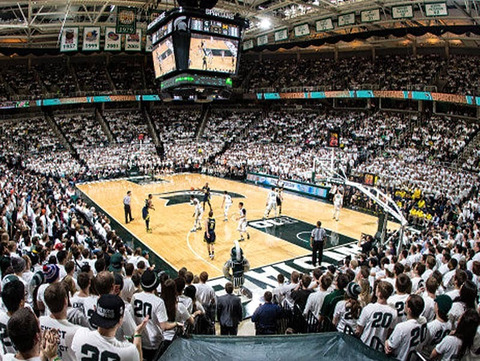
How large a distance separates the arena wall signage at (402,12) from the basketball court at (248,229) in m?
11.4

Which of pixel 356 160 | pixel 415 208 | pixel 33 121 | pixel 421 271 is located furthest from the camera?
pixel 33 121

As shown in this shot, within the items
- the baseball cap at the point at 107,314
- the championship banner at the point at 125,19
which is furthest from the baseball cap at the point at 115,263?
the championship banner at the point at 125,19

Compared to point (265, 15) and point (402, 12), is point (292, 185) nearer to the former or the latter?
point (265, 15)

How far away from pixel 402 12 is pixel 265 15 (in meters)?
9.87

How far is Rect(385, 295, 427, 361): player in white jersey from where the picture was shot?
414 centimetres

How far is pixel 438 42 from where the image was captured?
31.7 m

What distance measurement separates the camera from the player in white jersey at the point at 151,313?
4441 millimetres

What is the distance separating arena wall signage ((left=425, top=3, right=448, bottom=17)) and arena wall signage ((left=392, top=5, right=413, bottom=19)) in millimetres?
1362

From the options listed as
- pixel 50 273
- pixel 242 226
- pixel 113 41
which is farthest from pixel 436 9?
pixel 113 41

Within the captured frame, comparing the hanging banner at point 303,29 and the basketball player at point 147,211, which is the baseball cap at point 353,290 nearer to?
the basketball player at point 147,211

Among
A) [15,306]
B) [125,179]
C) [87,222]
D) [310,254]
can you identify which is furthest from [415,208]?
[125,179]

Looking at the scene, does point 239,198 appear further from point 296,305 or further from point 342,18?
point 296,305

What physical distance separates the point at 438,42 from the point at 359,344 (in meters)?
33.8

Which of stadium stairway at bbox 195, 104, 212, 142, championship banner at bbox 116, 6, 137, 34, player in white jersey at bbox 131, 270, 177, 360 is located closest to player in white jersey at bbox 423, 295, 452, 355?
player in white jersey at bbox 131, 270, 177, 360
